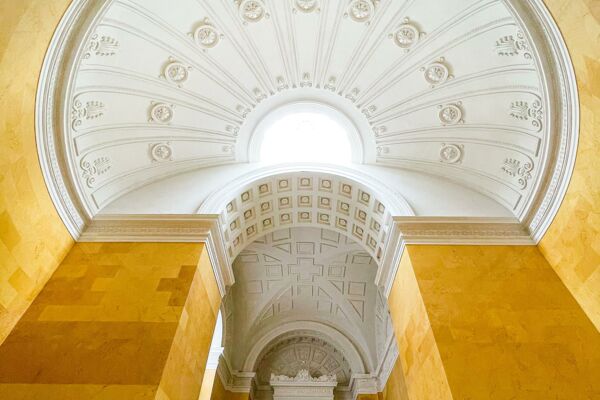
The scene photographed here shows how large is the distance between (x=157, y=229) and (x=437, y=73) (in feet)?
23.1

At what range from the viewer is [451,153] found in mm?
8344

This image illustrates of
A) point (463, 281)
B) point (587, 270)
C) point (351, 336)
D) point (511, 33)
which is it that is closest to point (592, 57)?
point (511, 33)

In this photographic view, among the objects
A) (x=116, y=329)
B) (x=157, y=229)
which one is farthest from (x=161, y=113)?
(x=116, y=329)

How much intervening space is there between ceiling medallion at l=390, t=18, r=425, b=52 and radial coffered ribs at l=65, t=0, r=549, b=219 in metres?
0.02

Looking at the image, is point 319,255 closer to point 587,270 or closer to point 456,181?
point 456,181

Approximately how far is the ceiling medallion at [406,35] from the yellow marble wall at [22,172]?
20.0 ft

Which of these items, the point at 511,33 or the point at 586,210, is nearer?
the point at 586,210

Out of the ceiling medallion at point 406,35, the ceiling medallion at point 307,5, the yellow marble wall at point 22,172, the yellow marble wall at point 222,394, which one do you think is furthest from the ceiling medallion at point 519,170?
the yellow marble wall at point 222,394

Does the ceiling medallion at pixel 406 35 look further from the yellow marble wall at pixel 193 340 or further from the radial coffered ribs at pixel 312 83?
the yellow marble wall at pixel 193 340

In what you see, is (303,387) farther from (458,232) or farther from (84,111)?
(84,111)

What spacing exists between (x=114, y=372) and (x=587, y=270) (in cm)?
783

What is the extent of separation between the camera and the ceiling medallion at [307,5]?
6.95 metres

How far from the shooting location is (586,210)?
5.55 m

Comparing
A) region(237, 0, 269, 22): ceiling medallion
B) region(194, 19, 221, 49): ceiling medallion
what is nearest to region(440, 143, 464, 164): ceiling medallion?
region(237, 0, 269, 22): ceiling medallion
